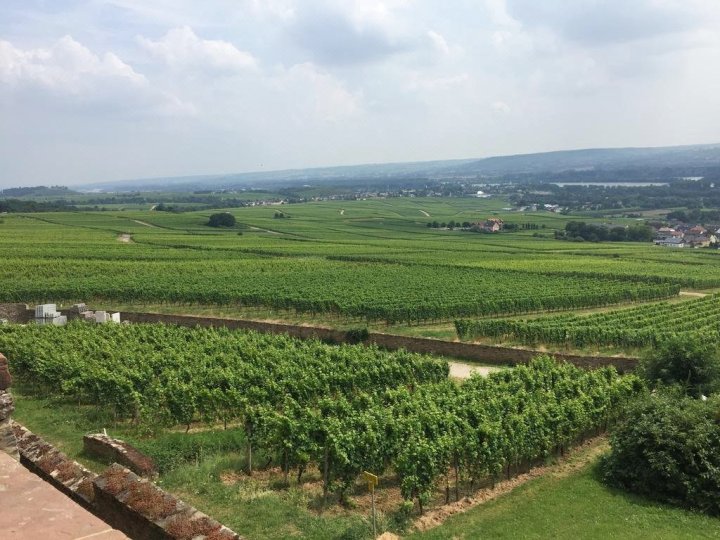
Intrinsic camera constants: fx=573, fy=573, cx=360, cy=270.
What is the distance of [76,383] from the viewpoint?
870 inches

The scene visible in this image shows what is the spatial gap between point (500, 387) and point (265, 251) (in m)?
59.9

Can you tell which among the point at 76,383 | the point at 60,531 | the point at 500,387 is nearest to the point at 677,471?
the point at 500,387

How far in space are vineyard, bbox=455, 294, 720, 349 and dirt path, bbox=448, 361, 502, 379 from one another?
3.99m

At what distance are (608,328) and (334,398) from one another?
763 inches

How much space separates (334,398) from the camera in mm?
22797

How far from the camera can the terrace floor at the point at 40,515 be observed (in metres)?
4.60

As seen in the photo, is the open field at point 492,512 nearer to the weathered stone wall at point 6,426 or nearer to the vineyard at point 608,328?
the weathered stone wall at point 6,426

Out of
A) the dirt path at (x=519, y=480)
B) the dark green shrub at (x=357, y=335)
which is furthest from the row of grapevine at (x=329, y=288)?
the dirt path at (x=519, y=480)

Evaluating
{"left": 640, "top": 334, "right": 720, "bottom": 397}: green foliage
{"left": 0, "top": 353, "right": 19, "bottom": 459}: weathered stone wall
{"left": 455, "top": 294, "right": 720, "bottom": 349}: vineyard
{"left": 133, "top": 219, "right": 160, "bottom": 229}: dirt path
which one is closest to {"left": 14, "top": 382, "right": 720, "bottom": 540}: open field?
{"left": 0, "top": 353, "right": 19, "bottom": 459}: weathered stone wall

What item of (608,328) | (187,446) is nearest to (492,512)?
(187,446)

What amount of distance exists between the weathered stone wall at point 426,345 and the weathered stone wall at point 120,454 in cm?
1960

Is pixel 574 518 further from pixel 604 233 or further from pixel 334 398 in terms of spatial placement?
pixel 604 233

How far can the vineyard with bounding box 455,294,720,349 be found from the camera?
32.0 m

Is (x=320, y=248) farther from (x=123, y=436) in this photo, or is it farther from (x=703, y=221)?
(x=703, y=221)
